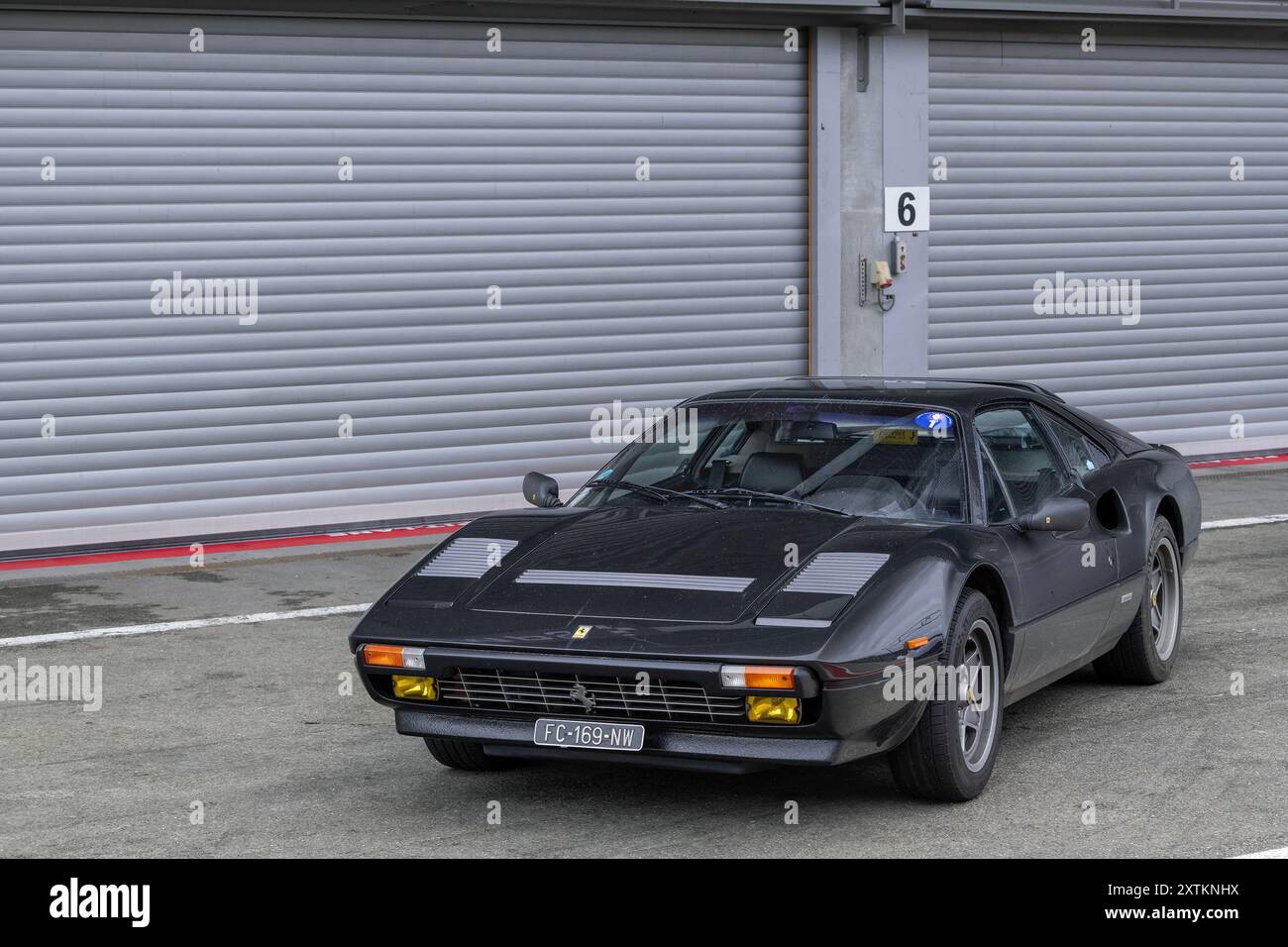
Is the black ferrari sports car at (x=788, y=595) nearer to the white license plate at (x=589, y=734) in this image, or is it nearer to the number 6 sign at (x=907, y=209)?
the white license plate at (x=589, y=734)

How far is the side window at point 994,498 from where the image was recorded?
6.05m

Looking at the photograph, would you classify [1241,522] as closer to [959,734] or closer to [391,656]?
[959,734]

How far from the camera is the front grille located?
507 centimetres

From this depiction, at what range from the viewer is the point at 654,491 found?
633 centimetres

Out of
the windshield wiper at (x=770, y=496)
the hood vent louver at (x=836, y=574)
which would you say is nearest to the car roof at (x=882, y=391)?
the windshield wiper at (x=770, y=496)

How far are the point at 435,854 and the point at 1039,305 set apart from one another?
417 inches

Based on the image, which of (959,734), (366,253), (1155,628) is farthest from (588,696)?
(366,253)

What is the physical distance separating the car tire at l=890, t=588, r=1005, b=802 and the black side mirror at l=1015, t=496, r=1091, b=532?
0.42 meters

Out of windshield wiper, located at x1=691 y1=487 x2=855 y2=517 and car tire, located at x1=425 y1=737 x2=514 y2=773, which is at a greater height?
windshield wiper, located at x1=691 y1=487 x2=855 y2=517

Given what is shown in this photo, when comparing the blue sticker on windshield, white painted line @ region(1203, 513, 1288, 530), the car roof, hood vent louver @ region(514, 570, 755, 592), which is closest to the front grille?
hood vent louver @ region(514, 570, 755, 592)

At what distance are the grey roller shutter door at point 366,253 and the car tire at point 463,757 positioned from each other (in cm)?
600

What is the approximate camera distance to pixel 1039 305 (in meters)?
14.7

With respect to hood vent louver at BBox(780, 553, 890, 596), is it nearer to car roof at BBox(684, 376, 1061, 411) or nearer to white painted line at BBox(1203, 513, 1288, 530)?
car roof at BBox(684, 376, 1061, 411)
